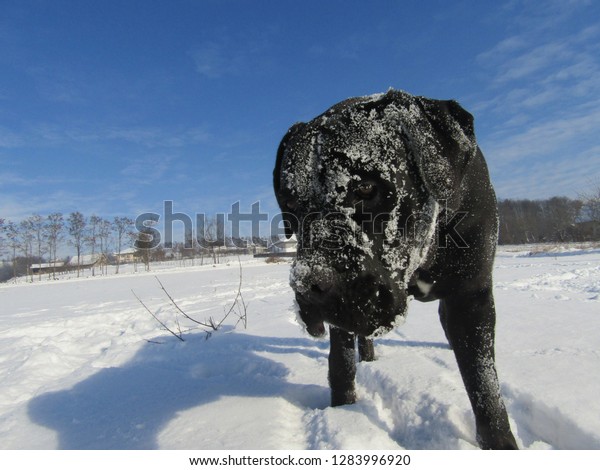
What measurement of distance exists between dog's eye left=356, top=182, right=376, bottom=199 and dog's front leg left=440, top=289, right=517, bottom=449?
786 millimetres

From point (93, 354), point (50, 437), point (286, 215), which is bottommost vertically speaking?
point (93, 354)

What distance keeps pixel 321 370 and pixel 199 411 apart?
1213 mm

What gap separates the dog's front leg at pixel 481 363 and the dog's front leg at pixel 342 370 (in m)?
0.72

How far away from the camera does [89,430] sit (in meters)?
2.12

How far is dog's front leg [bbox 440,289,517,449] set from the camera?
5.84ft

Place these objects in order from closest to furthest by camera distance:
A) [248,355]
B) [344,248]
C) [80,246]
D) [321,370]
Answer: [344,248], [321,370], [248,355], [80,246]

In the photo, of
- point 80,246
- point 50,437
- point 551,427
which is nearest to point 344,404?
point 551,427

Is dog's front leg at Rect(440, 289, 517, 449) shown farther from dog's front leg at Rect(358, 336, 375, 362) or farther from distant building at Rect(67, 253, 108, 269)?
distant building at Rect(67, 253, 108, 269)

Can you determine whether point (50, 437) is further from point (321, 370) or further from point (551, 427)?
point (551, 427)

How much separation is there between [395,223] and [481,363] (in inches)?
35.7

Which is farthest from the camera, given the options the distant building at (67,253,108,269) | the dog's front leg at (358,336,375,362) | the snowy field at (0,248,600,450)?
the distant building at (67,253,108,269)

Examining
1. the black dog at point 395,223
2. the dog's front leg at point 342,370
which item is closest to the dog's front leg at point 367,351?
the dog's front leg at point 342,370

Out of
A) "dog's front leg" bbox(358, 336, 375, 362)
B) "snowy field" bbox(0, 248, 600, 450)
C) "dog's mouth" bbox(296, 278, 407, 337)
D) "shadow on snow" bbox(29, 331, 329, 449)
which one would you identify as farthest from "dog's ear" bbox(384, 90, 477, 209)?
"dog's front leg" bbox(358, 336, 375, 362)

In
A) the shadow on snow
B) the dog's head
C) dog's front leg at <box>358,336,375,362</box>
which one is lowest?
the shadow on snow
